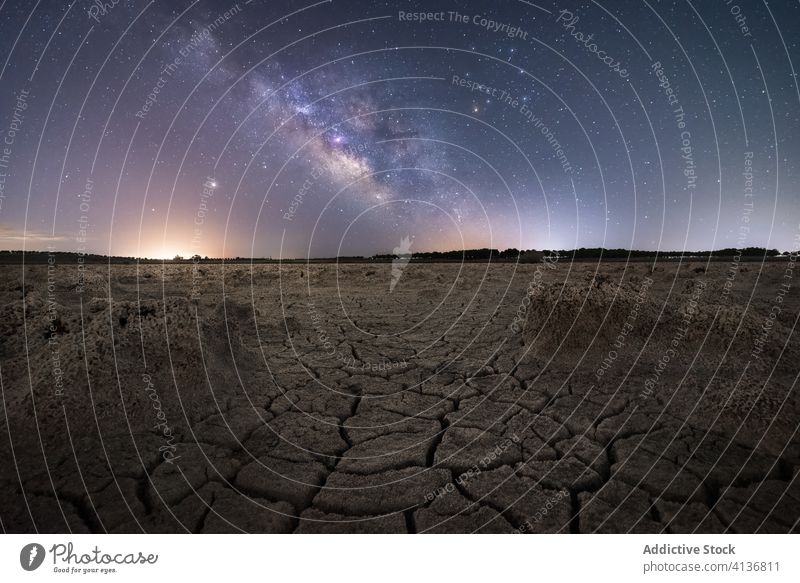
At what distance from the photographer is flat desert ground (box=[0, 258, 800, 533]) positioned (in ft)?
8.02

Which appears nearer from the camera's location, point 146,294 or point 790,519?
point 790,519

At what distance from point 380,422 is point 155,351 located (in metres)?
2.77

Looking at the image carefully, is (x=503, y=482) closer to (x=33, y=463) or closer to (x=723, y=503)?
(x=723, y=503)

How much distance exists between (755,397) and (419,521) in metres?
3.63

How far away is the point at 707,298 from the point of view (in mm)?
6125

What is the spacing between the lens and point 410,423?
3697 mm

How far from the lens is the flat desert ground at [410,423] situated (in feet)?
8.02

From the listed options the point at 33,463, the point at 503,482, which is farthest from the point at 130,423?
the point at 503,482

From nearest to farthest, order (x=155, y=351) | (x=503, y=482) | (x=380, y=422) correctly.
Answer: (x=503, y=482), (x=380, y=422), (x=155, y=351)

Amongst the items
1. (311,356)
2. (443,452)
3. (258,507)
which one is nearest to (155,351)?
(311,356)

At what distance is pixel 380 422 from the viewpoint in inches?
147

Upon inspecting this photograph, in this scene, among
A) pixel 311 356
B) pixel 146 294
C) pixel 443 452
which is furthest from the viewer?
pixel 146 294

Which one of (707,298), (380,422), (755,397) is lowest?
(380,422)

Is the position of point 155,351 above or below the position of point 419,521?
above
